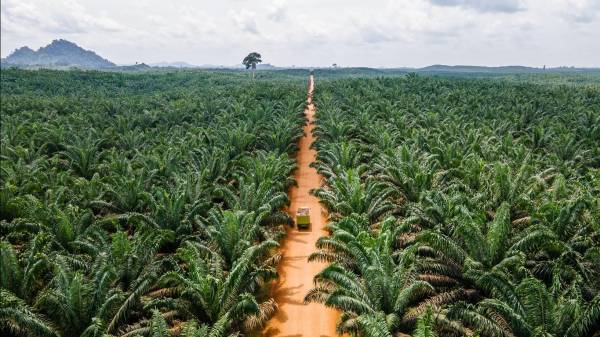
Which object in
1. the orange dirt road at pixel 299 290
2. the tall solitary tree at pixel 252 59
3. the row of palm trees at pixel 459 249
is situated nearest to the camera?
the row of palm trees at pixel 459 249

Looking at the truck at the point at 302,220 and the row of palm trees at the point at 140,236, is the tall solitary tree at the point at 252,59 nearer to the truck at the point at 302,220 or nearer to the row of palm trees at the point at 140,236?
the row of palm trees at the point at 140,236

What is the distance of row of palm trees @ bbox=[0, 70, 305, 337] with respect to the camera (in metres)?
12.1

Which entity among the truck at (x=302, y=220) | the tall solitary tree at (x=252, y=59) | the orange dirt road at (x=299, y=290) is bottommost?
the orange dirt road at (x=299, y=290)

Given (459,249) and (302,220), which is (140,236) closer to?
(302,220)

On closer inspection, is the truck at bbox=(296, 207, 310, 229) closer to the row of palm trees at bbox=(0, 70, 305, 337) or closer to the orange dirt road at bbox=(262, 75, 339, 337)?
the orange dirt road at bbox=(262, 75, 339, 337)

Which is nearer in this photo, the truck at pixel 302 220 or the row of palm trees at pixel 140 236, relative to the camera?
the row of palm trees at pixel 140 236

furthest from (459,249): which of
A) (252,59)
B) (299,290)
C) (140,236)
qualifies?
(252,59)

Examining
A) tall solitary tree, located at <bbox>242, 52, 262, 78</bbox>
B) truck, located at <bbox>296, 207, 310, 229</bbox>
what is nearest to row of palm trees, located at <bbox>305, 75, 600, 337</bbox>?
truck, located at <bbox>296, 207, 310, 229</bbox>

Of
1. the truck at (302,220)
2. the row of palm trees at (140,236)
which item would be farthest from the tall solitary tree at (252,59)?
the truck at (302,220)

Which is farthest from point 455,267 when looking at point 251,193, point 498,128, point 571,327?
point 498,128

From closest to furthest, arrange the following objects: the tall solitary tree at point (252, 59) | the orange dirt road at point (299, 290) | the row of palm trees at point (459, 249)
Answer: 1. the row of palm trees at point (459, 249)
2. the orange dirt road at point (299, 290)
3. the tall solitary tree at point (252, 59)

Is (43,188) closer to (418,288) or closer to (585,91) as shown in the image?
(418,288)

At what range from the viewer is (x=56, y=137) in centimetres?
3119

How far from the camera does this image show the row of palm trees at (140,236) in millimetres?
12133
